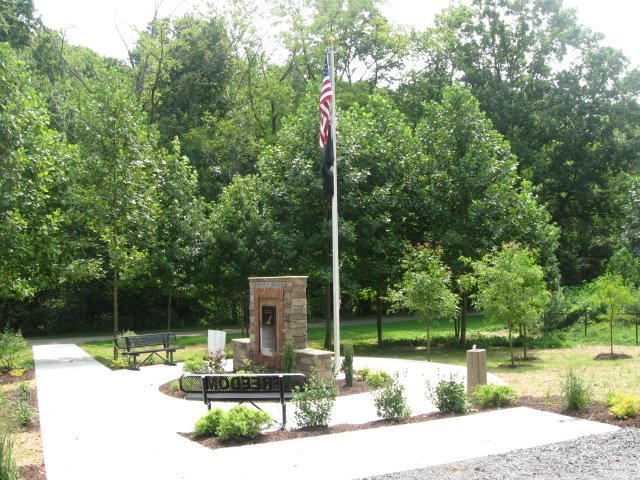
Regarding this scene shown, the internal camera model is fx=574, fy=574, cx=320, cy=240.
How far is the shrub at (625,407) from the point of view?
757 cm

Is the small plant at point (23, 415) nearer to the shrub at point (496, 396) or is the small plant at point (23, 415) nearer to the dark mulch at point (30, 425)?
the dark mulch at point (30, 425)

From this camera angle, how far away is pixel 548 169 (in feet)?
117

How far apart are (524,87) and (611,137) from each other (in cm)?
593

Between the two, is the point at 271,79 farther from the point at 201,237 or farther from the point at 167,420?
the point at 167,420

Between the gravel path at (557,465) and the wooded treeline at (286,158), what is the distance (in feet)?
36.2

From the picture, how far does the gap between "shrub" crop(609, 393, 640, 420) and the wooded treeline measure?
10.8 metres

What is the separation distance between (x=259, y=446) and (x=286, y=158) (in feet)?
47.6

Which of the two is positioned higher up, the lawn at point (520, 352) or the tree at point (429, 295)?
the tree at point (429, 295)

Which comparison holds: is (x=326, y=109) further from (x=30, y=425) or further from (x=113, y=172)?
(x=113, y=172)

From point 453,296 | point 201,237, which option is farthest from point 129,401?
point 201,237

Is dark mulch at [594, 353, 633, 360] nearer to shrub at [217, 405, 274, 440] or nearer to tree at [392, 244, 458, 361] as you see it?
tree at [392, 244, 458, 361]

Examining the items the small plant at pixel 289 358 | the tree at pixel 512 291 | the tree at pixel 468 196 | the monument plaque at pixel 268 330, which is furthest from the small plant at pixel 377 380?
the tree at pixel 468 196

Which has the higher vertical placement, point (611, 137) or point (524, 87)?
point (524, 87)

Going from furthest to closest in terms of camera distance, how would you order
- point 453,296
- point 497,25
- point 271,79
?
1. point 497,25
2. point 271,79
3. point 453,296
